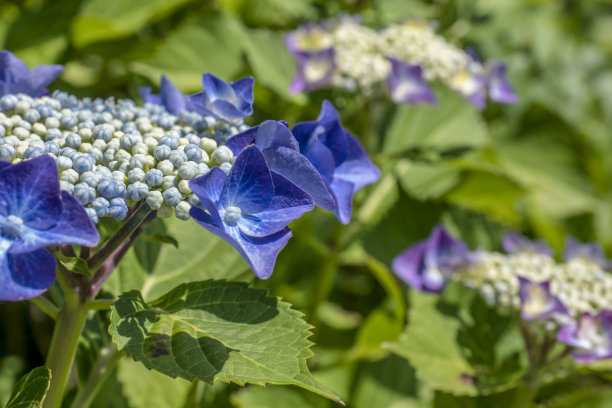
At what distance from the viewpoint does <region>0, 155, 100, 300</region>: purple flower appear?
0.80 meters

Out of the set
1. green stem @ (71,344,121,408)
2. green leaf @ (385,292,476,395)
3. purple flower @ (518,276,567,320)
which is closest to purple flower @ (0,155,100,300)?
green stem @ (71,344,121,408)

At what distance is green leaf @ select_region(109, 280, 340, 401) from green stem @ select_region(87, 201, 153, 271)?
0.07m

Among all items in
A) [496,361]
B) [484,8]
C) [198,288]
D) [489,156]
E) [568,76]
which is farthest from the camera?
[568,76]

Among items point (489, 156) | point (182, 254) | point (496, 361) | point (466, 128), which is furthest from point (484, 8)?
point (182, 254)

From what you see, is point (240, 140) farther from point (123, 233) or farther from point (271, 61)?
point (271, 61)

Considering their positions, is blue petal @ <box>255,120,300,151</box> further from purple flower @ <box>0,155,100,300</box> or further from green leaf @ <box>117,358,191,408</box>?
green leaf @ <box>117,358,191,408</box>

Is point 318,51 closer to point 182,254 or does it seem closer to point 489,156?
point 182,254

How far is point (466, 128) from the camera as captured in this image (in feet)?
7.57

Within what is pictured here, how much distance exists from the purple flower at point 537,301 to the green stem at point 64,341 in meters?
0.88

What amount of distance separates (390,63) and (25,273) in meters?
1.26

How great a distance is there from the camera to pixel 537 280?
1480mm

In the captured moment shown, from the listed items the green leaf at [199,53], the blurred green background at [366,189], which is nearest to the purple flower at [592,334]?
the blurred green background at [366,189]

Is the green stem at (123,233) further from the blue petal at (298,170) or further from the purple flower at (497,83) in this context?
the purple flower at (497,83)

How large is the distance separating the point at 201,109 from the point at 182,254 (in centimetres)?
41
